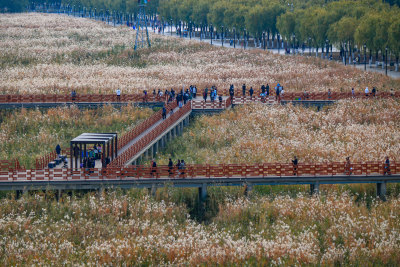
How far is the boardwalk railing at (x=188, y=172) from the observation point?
112 ft

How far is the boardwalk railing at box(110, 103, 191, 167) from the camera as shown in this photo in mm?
37562

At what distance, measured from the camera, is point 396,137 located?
4744cm

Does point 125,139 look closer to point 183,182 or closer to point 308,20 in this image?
point 183,182

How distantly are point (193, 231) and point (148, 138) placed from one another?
496 inches

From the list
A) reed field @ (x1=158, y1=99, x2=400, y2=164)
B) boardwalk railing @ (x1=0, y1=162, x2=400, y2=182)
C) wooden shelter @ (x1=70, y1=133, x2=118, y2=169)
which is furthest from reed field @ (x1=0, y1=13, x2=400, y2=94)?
boardwalk railing @ (x1=0, y1=162, x2=400, y2=182)

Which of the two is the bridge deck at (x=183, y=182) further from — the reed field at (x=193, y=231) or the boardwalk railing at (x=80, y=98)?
the boardwalk railing at (x=80, y=98)

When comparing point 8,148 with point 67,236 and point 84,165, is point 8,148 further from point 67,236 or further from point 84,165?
point 67,236

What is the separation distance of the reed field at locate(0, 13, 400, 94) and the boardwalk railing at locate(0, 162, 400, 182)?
3098 cm

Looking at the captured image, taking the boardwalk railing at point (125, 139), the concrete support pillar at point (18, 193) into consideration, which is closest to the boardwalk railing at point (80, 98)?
the boardwalk railing at point (125, 139)

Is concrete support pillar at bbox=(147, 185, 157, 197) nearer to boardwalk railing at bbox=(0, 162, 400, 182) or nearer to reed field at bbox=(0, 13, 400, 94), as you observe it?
boardwalk railing at bbox=(0, 162, 400, 182)

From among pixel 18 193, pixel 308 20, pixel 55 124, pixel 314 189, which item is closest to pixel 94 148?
pixel 18 193

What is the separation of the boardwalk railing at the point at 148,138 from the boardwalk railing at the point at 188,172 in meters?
1.30

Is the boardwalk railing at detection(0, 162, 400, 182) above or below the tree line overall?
below

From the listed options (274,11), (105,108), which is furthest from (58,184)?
(274,11)
